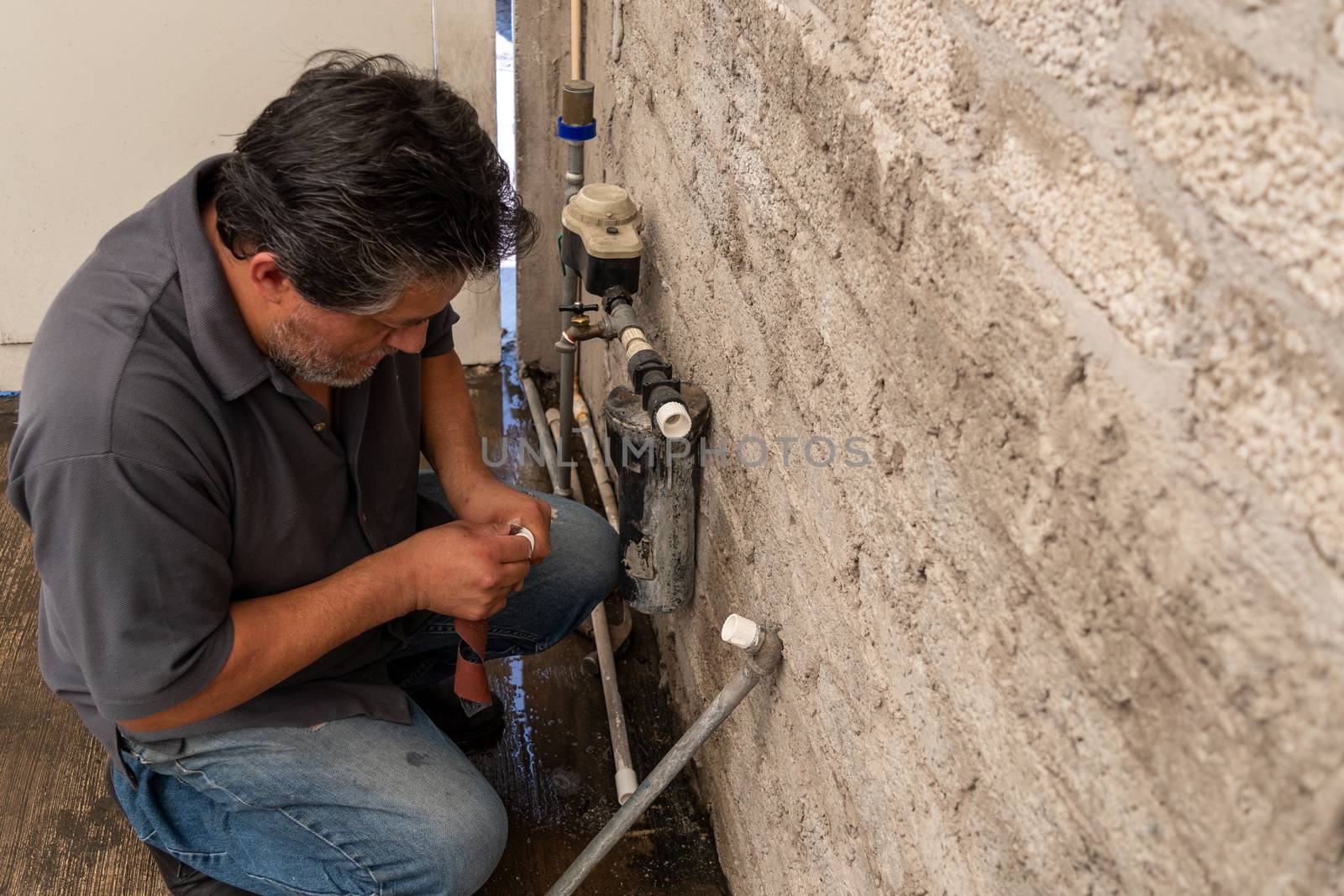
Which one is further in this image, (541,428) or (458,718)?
(541,428)

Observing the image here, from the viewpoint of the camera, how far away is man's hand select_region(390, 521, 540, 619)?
1.61 metres

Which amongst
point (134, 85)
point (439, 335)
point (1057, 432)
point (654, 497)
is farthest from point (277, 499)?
point (134, 85)

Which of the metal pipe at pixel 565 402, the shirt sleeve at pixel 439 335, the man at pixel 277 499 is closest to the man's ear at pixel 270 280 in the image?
the man at pixel 277 499

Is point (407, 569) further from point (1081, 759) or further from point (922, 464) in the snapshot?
point (1081, 759)

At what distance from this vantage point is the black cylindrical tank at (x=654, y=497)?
5.97 feet

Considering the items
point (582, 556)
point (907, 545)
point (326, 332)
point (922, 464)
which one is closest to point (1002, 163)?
point (922, 464)

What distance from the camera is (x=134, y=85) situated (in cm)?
275

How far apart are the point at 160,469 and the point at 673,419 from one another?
0.74 m

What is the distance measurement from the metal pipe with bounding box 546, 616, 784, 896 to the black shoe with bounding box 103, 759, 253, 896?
0.54 metres

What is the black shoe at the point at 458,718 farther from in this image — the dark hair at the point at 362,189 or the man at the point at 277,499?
the dark hair at the point at 362,189

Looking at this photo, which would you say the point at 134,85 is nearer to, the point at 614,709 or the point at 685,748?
→ the point at 614,709

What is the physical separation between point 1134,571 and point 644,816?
1.50 metres

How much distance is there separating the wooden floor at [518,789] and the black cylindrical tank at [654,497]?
385 millimetres

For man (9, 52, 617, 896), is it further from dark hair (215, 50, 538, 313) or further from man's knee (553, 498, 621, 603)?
man's knee (553, 498, 621, 603)
